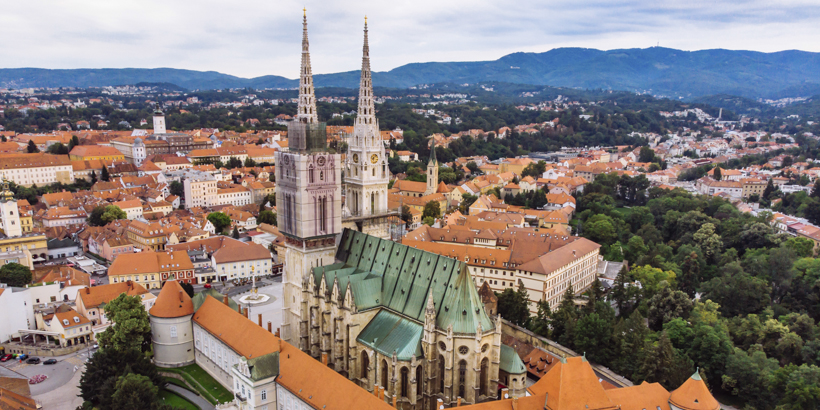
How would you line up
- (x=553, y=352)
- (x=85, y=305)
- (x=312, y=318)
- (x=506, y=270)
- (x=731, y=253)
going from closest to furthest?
(x=312, y=318) < (x=553, y=352) < (x=85, y=305) < (x=506, y=270) < (x=731, y=253)

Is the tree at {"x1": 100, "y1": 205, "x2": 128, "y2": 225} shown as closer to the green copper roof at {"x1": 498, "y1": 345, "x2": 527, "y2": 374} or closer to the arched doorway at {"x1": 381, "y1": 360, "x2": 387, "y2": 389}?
the arched doorway at {"x1": 381, "y1": 360, "x2": 387, "y2": 389}

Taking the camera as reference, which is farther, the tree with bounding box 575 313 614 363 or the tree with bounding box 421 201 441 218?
the tree with bounding box 421 201 441 218

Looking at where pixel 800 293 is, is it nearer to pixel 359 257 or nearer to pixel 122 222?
pixel 359 257

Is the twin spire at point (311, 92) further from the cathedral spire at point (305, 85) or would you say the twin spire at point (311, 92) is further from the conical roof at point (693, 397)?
the conical roof at point (693, 397)

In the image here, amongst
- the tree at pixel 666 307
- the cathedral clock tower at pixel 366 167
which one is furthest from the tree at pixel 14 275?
the tree at pixel 666 307

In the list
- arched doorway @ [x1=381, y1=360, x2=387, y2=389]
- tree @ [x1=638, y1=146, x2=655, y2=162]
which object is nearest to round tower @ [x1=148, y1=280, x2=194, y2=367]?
arched doorway @ [x1=381, y1=360, x2=387, y2=389]

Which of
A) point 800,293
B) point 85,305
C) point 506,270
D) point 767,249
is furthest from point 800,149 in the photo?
point 85,305

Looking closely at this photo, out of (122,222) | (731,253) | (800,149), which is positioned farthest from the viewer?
(800,149)
